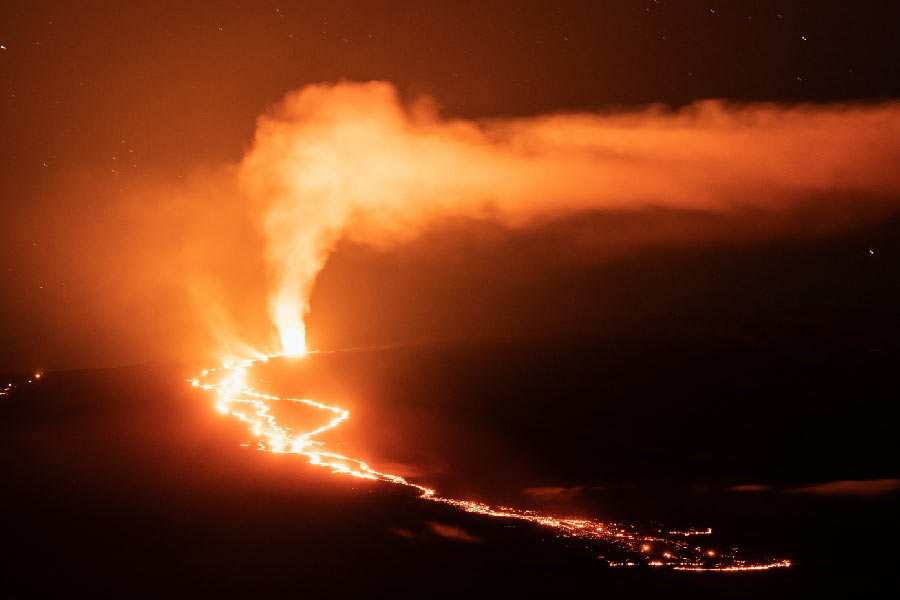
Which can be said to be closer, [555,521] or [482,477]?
[555,521]

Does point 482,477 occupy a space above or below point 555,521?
above

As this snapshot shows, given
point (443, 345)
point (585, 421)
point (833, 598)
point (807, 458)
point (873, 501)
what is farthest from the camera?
point (443, 345)

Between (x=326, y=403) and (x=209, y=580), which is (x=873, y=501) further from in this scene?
(x=326, y=403)

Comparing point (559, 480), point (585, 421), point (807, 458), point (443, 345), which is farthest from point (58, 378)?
point (807, 458)

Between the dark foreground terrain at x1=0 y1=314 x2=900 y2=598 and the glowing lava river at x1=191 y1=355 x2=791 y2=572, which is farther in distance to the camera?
the glowing lava river at x1=191 y1=355 x2=791 y2=572

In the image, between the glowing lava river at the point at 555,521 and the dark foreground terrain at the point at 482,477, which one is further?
the glowing lava river at the point at 555,521
